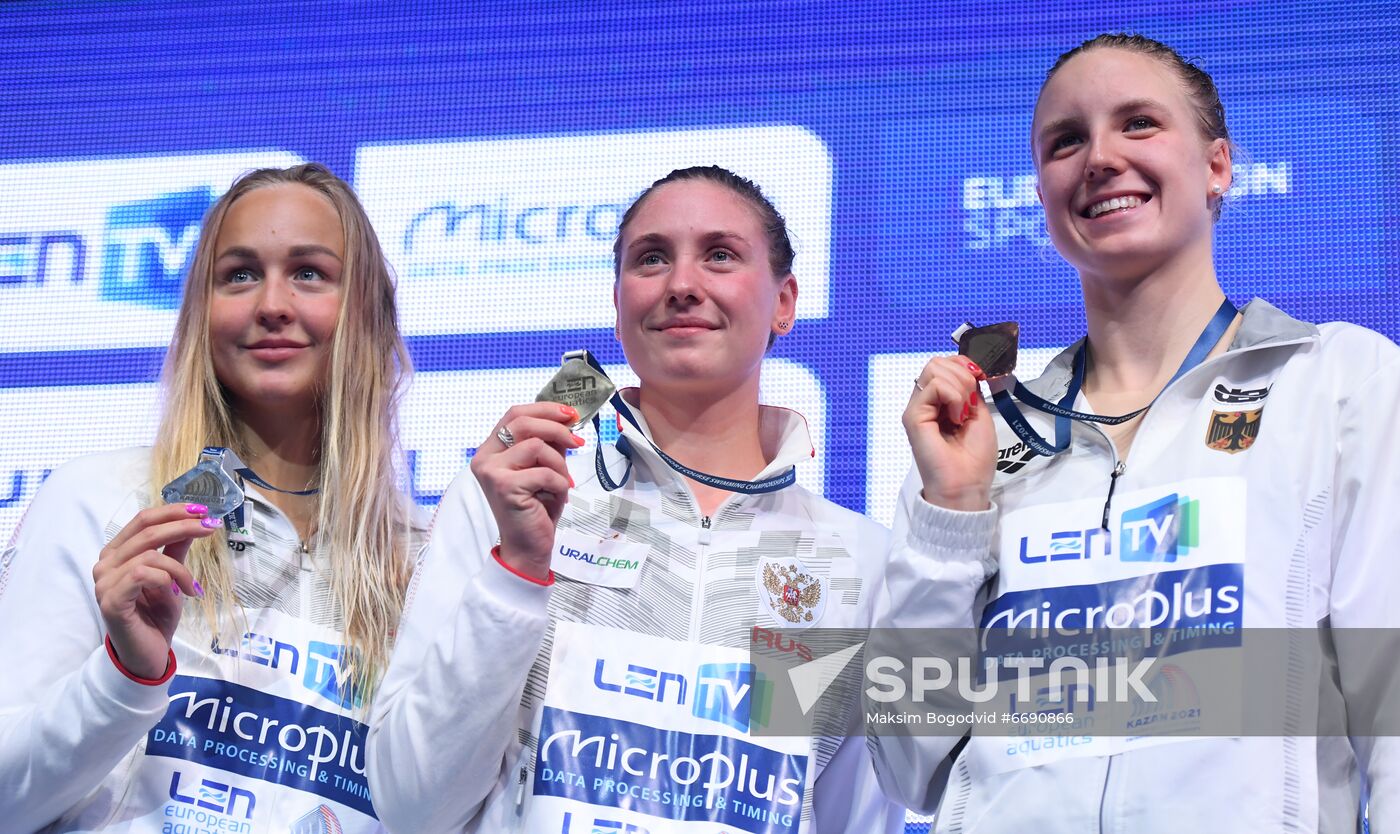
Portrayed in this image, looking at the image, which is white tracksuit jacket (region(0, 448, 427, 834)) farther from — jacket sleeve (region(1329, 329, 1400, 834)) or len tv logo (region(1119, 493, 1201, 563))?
jacket sleeve (region(1329, 329, 1400, 834))

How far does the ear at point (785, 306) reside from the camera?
2.46 metres

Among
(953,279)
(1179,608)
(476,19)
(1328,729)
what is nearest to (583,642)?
(1179,608)

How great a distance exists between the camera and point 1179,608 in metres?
1.78

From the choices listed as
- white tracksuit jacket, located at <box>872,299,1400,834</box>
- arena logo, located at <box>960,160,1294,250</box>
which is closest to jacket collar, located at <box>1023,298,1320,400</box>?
white tracksuit jacket, located at <box>872,299,1400,834</box>

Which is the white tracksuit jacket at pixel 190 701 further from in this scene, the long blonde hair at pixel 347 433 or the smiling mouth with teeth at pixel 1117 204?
the smiling mouth with teeth at pixel 1117 204

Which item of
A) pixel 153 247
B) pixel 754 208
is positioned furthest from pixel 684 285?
pixel 153 247

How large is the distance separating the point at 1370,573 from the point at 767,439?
3.31 ft

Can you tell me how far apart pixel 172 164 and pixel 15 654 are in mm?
1702

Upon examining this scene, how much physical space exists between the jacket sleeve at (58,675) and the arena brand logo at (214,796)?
11cm

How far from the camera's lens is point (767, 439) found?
2.42m

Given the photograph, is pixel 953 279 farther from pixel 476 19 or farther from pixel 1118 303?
pixel 476 19

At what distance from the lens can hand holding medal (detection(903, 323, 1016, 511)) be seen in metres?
1.91

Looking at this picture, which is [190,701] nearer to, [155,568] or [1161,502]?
[155,568]

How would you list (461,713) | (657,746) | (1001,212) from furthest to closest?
(1001,212), (657,746), (461,713)
